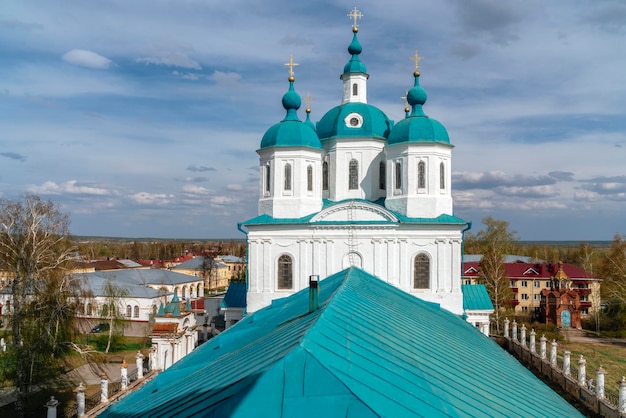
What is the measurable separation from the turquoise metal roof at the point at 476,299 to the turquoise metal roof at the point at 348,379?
13625 mm

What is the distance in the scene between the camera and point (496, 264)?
38688mm

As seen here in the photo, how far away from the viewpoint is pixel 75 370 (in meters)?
25.8

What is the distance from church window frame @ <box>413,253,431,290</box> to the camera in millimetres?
21000

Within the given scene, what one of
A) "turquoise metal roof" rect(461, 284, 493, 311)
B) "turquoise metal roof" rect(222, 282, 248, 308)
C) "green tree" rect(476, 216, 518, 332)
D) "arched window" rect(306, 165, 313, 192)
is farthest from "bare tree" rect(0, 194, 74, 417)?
"green tree" rect(476, 216, 518, 332)

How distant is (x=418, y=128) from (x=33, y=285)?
14.6 meters

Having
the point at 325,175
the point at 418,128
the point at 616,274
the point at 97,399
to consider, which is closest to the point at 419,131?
the point at 418,128

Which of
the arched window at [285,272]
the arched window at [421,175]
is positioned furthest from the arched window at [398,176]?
the arched window at [285,272]

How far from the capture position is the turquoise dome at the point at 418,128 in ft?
70.2

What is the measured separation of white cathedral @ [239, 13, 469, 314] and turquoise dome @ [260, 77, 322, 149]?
39 mm

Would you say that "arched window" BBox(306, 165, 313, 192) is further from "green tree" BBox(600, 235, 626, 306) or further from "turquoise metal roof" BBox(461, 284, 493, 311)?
"green tree" BBox(600, 235, 626, 306)

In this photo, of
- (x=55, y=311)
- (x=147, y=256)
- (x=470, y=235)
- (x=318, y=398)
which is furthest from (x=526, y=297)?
(x=147, y=256)

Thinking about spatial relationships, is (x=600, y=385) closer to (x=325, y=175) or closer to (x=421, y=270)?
(x=421, y=270)

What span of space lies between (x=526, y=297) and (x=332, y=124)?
1205 inches

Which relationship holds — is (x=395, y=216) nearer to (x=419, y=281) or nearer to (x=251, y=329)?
(x=419, y=281)
